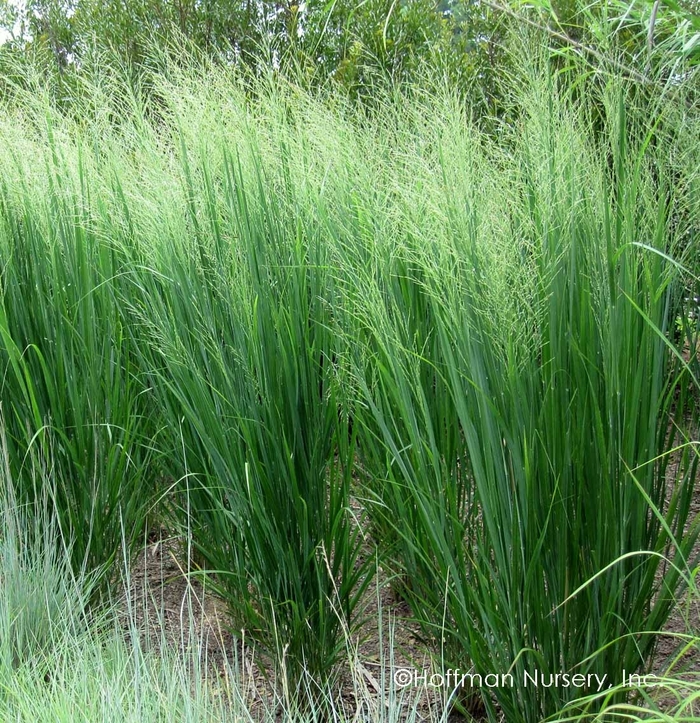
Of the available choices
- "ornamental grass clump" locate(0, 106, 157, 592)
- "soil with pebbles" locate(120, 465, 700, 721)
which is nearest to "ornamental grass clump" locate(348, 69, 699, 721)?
"soil with pebbles" locate(120, 465, 700, 721)

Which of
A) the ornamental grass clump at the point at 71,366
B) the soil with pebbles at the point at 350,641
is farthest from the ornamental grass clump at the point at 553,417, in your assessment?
the ornamental grass clump at the point at 71,366

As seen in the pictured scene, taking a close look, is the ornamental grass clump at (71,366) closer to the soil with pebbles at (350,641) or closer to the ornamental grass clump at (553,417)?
the soil with pebbles at (350,641)

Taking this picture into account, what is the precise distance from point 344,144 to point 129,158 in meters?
0.86

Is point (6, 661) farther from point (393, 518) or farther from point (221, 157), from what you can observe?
point (221, 157)

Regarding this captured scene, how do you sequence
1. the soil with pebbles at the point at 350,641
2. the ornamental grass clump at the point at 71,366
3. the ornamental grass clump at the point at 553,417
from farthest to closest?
1. the ornamental grass clump at the point at 71,366
2. the soil with pebbles at the point at 350,641
3. the ornamental grass clump at the point at 553,417

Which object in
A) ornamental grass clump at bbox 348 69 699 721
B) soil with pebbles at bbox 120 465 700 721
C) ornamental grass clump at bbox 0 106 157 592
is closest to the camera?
ornamental grass clump at bbox 348 69 699 721

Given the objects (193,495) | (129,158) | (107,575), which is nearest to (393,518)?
(193,495)

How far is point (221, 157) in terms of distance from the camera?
2.02 meters

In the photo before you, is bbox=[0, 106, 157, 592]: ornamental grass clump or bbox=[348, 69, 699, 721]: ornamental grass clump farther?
bbox=[0, 106, 157, 592]: ornamental grass clump

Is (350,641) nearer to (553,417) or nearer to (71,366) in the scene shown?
(553,417)

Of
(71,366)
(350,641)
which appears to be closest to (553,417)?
(350,641)

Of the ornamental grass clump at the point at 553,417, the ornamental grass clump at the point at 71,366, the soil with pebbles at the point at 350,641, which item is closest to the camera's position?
the ornamental grass clump at the point at 553,417

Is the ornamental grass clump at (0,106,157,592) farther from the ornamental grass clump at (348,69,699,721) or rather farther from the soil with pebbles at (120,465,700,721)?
the ornamental grass clump at (348,69,699,721)

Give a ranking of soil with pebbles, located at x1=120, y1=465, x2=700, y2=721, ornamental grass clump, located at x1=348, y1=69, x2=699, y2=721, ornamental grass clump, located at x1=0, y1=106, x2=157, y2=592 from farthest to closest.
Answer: ornamental grass clump, located at x1=0, y1=106, x2=157, y2=592, soil with pebbles, located at x1=120, y1=465, x2=700, y2=721, ornamental grass clump, located at x1=348, y1=69, x2=699, y2=721
